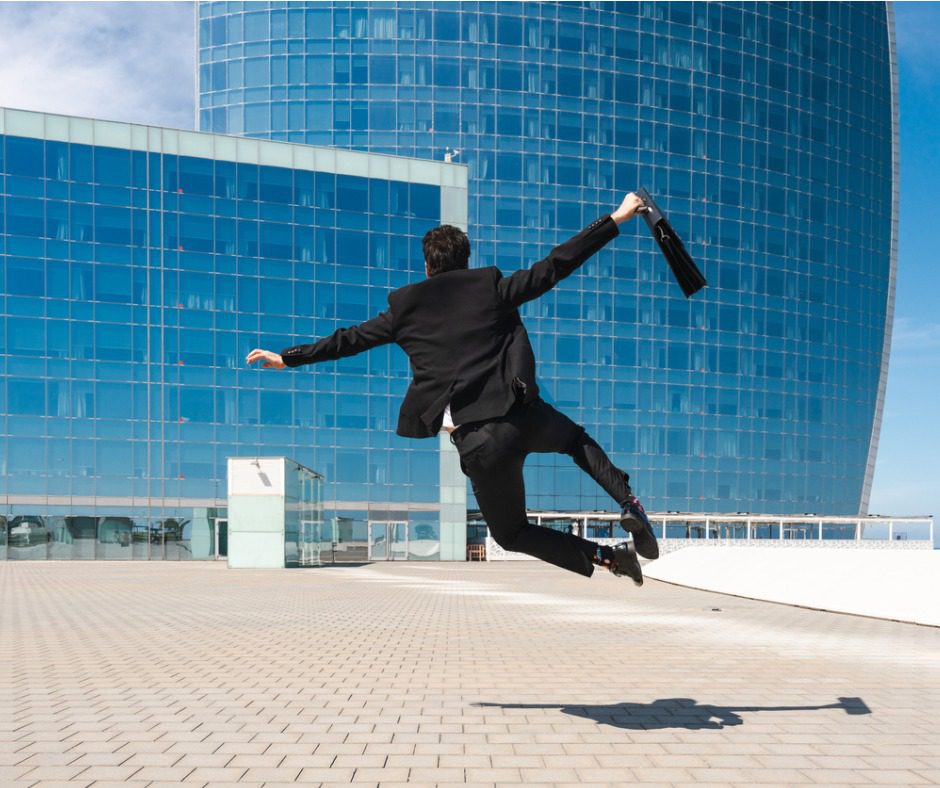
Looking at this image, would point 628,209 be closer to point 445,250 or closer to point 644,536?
point 445,250

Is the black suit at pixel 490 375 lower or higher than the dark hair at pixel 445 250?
lower

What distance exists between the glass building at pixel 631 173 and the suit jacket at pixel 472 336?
2246 inches

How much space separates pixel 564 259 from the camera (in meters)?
4.83

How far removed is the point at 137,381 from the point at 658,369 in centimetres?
3566

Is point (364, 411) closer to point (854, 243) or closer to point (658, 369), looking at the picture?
point (658, 369)

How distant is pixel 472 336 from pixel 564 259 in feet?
2.02

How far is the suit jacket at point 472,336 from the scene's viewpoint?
16.1 ft

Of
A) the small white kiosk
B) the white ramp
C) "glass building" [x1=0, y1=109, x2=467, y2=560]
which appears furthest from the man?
"glass building" [x1=0, y1=109, x2=467, y2=560]

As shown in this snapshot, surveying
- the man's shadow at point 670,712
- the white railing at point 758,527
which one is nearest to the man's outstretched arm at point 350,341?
the man's shadow at point 670,712

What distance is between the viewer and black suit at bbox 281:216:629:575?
4902 millimetres

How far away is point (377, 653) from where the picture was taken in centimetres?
955

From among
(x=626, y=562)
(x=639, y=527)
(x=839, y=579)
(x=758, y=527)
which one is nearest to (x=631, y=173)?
(x=758, y=527)

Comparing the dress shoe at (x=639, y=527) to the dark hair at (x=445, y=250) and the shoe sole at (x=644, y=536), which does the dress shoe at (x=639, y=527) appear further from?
the dark hair at (x=445, y=250)

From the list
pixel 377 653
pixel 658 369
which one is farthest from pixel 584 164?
pixel 377 653
